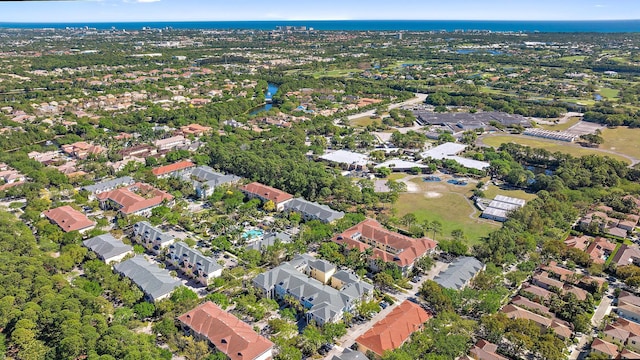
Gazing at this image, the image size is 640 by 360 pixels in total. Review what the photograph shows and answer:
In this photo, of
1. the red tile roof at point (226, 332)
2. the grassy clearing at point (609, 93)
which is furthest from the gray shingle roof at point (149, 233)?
the grassy clearing at point (609, 93)

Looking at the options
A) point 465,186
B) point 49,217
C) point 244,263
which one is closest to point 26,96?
point 49,217

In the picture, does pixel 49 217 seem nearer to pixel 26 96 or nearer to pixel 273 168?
pixel 273 168

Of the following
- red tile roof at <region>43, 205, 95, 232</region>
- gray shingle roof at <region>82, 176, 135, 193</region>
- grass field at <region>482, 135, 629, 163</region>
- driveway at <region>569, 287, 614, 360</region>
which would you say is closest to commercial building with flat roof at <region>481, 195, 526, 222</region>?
driveway at <region>569, 287, 614, 360</region>

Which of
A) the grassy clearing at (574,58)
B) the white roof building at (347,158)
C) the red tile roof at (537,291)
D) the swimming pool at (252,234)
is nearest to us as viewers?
the red tile roof at (537,291)

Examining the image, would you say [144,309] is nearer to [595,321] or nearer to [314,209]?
[314,209]

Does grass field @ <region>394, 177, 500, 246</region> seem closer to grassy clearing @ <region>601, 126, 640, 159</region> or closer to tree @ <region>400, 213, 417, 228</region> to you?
tree @ <region>400, 213, 417, 228</region>

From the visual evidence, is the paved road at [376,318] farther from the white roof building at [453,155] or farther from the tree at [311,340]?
the white roof building at [453,155]
